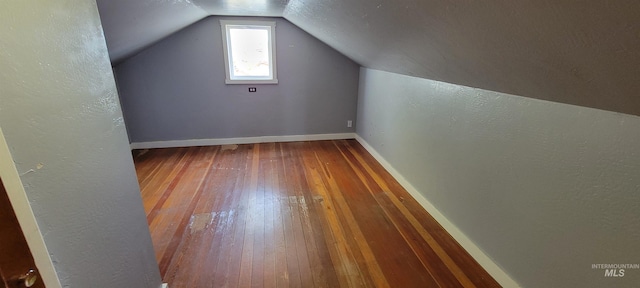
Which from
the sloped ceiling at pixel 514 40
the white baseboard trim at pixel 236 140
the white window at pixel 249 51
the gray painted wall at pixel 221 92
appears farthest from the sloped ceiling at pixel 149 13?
the white baseboard trim at pixel 236 140

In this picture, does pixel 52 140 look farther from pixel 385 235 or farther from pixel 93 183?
pixel 385 235

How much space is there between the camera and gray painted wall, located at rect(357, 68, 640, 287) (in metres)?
1.02

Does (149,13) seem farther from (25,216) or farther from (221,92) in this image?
(25,216)

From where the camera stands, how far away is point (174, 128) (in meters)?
3.90

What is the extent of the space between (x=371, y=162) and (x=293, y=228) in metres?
1.64

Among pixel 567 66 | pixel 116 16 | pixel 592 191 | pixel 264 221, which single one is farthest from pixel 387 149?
pixel 116 16

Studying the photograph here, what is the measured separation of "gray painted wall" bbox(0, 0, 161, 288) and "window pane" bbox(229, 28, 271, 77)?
2983mm

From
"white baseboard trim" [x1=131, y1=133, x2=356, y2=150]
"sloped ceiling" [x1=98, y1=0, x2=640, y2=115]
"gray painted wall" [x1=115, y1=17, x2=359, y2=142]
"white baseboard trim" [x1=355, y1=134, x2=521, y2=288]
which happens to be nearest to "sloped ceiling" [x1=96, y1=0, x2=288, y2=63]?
"sloped ceiling" [x1=98, y1=0, x2=640, y2=115]

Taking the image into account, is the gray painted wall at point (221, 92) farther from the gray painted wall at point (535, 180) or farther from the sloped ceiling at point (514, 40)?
the gray painted wall at point (535, 180)

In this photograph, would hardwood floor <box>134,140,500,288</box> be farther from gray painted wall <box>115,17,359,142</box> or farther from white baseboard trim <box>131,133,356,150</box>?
gray painted wall <box>115,17,359,142</box>

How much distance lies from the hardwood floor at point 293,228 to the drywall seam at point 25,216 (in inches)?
41.9

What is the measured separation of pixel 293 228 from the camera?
2.12 metres

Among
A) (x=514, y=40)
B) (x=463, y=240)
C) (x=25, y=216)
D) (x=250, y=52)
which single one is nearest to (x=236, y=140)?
(x=250, y=52)

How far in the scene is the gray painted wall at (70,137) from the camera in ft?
2.11
